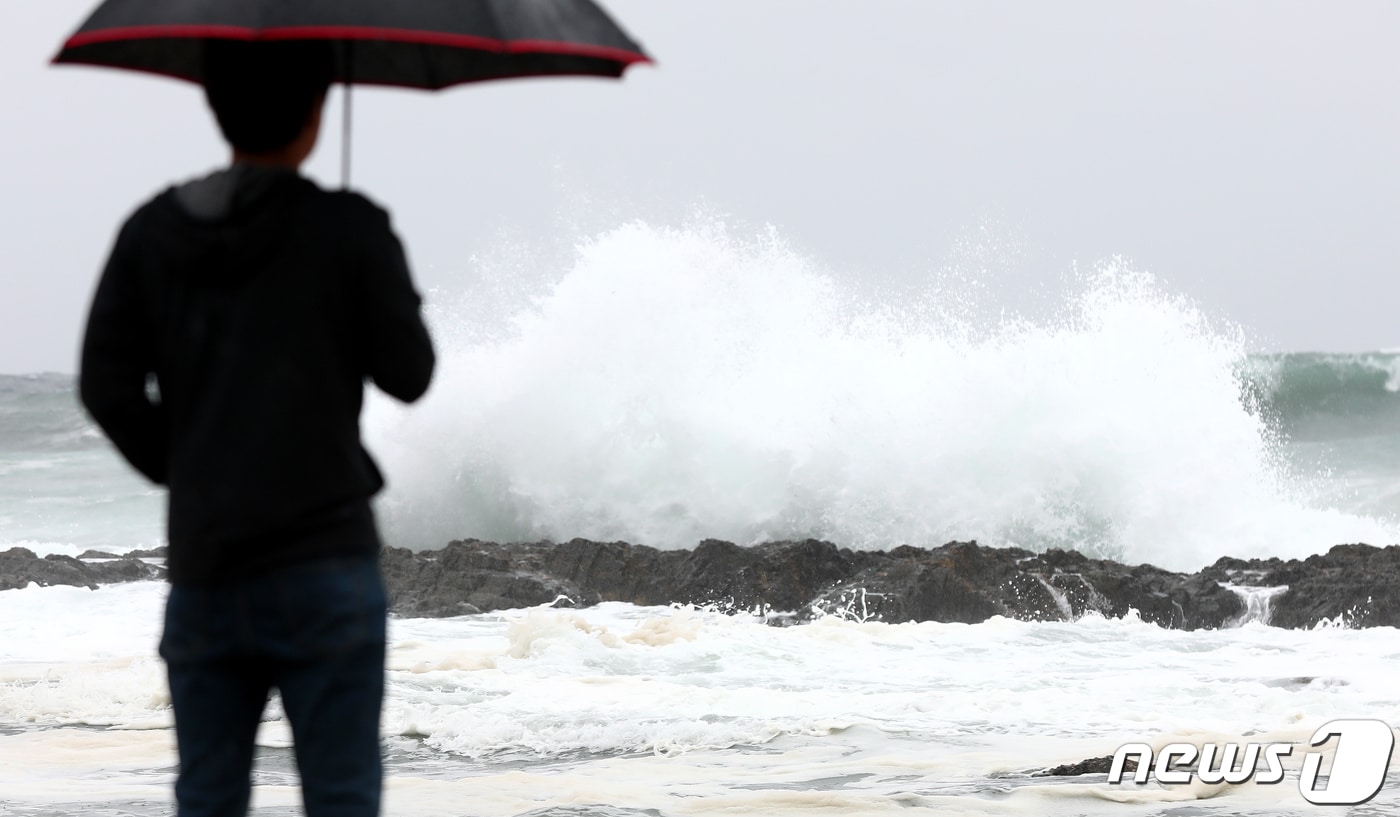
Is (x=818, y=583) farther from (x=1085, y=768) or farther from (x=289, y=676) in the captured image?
(x=289, y=676)

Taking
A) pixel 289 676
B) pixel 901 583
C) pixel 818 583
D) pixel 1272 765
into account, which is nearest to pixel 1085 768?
pixel 1272 765

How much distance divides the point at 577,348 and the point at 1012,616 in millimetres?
7778

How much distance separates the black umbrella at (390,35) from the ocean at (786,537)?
257cm

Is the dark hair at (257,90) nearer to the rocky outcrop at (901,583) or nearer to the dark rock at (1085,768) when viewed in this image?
the dark rock at (1085,768)

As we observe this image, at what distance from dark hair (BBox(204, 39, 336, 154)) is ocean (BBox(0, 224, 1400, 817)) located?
2900 millimetres

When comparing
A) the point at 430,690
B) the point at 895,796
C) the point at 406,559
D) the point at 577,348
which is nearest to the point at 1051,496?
the point at 577,348

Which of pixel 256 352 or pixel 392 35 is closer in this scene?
pixel 256 352

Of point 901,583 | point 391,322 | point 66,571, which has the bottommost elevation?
point 66,571

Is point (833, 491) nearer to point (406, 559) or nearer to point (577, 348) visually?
point (577, 348)

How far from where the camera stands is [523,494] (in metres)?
15.0

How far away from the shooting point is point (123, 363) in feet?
6.36

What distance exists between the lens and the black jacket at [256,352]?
73.1 inches

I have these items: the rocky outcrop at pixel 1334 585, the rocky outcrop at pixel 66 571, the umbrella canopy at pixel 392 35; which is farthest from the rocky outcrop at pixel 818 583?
the umbrella canopy at pixel 392 35

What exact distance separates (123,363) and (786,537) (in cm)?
1236
